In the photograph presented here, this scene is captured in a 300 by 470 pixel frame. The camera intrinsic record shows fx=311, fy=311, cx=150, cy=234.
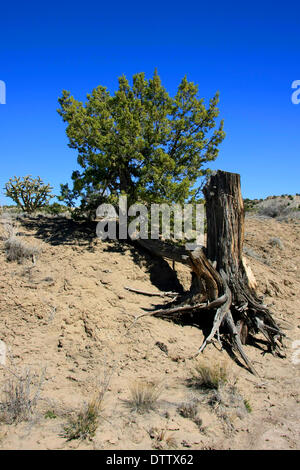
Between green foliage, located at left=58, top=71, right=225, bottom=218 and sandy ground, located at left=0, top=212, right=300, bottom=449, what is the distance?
1713mm

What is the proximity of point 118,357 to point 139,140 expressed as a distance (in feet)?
17.9

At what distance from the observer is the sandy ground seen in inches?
137

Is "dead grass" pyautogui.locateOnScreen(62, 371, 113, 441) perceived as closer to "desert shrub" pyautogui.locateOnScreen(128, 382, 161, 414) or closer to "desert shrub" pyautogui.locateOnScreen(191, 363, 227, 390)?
"desert shrub" pyautogui.locateOnScreen(128, 382, 161, 414)

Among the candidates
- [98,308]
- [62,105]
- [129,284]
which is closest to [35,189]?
[62,105]

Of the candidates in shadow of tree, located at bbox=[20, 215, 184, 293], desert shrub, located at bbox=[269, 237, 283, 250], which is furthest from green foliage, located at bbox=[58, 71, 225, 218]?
desert shrub, located at bbox=[269, 237, 283, 250]

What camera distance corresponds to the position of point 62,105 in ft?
31.1

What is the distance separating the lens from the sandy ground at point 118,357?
11.4ft

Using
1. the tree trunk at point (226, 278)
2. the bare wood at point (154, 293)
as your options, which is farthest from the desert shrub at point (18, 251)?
the tree trunk at point (226, 278)

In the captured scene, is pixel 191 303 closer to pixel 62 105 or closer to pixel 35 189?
pixel 62 105

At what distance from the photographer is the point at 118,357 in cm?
505

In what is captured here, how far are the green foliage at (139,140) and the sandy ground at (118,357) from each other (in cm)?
171

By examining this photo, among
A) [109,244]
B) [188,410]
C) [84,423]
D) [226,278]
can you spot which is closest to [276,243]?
[226,278]
